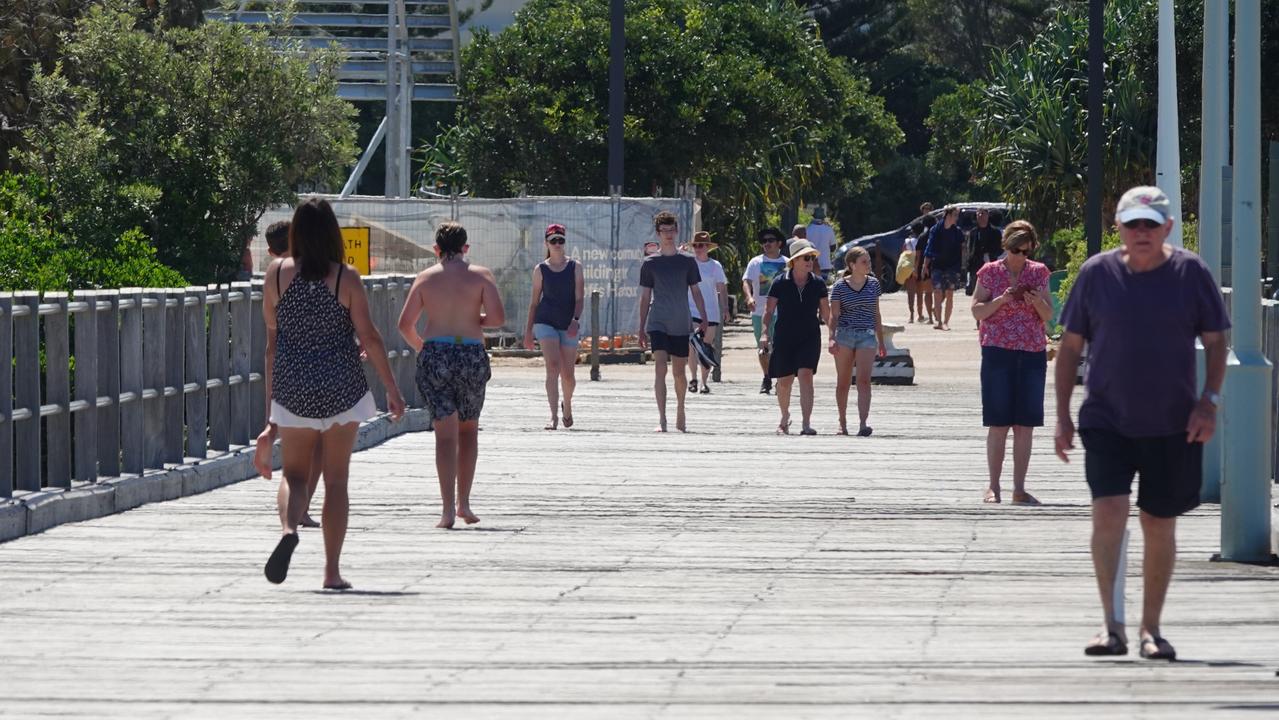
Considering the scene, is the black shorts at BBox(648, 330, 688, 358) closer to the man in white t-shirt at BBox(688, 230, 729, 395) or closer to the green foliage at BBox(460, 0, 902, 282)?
the man in white t-shirt at BBox(688, 230, 729, 395)

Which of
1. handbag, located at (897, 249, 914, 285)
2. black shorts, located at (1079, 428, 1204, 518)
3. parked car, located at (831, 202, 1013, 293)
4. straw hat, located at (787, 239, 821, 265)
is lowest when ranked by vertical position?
black shorts, located at (1079, 428, 1204, 518)

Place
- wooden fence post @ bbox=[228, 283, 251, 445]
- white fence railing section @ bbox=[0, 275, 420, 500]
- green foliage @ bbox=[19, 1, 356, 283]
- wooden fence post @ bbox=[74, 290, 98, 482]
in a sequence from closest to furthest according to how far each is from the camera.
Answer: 1. white fence railing section @ bbox=[0, 275, 420, 500]
2. wooden fence post @ bbox=[74, 290, 98, 482]
3. wooden fence post @ bbox=[228, 283, 251, 445]
4. green foliage @ bbox=[19, 1, 356, 283]

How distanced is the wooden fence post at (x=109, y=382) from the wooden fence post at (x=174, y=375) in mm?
786

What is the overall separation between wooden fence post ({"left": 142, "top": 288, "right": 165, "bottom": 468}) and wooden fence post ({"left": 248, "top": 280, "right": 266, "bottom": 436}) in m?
1.62

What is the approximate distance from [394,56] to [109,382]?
21943 mm

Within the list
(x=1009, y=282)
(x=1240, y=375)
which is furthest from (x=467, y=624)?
(x=1009, y=282)

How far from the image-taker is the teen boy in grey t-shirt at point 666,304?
747 inches

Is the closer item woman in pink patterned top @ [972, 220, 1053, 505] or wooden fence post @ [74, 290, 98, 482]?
wooden fence post @ [74, 290, 98, 482]

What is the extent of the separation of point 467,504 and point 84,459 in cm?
232

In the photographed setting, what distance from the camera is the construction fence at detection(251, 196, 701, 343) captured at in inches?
1134

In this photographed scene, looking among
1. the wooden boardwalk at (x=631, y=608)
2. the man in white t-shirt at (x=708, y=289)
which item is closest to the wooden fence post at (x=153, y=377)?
the wooden boardwalk at (x=631, y=608)

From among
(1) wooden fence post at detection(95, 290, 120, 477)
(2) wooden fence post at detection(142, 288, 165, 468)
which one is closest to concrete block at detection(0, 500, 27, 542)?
(1) wooden fence post at detection(95, 290, 120, 477)

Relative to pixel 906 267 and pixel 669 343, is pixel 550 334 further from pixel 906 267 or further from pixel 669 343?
pixel 906 267

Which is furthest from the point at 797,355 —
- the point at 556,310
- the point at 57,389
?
the point at 57,389
